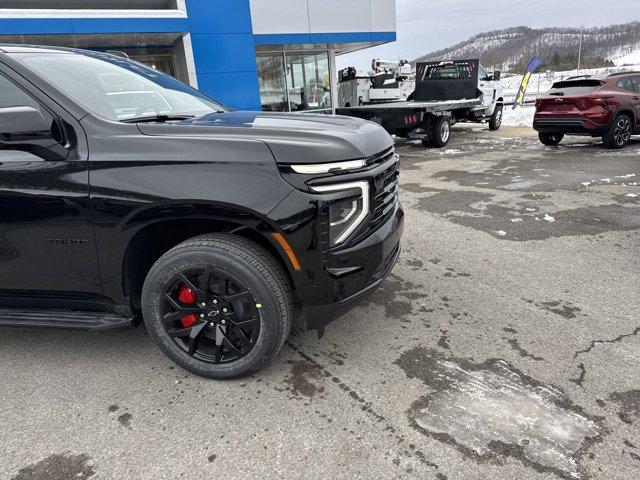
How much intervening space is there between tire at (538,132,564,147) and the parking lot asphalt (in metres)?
8.95

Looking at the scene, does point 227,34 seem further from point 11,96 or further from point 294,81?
point 11,96

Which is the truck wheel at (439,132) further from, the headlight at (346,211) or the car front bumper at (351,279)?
the headlight at (346,211)

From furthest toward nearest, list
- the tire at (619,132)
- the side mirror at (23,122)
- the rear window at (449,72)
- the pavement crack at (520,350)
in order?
the rear window at (449,72) → the tire at (619,132) → the pavement crack at (520,350) → the side mirror at (23,122)

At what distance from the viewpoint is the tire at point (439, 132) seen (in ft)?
40.8

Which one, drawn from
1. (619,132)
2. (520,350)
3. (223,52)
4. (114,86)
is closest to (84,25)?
(223,52)

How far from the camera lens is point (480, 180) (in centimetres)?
823

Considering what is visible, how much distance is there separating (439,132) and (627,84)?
439 centimetres

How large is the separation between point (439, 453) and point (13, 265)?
2518 millimetres

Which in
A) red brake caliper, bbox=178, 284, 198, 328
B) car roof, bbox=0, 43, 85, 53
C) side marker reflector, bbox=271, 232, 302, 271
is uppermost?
car roof, bbox=0, 43, 85, 53

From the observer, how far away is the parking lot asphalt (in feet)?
6.83

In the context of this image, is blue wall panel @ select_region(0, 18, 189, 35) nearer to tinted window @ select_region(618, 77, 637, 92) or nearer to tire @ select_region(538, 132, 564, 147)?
tire @ select_region(538, 132, 564, 147)

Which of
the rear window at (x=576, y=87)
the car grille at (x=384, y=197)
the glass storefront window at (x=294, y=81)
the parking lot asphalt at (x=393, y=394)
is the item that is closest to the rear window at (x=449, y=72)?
the rear window at (x=576, y=87)

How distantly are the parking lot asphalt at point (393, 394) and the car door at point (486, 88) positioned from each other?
12577 millimetres

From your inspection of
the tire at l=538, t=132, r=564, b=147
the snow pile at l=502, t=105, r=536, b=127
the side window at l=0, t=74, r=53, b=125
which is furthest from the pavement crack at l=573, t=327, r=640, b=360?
the snow pile at l=502, t=105, r=536, b=127
